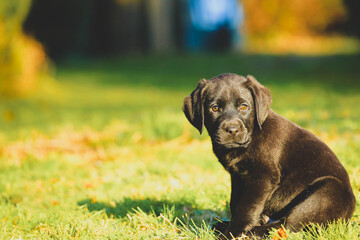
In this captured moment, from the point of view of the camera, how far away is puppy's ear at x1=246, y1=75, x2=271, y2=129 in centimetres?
366

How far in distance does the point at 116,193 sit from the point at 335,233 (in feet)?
8.61

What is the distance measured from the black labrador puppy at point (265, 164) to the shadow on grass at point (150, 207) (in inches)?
19.5

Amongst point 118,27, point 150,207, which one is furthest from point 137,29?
point 150,207

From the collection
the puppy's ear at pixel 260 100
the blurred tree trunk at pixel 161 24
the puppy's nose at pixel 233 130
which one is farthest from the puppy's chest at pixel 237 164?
the blurred tree trunk at pixel 161 24

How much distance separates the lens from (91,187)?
18.1ft

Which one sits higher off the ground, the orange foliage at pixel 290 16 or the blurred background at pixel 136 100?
the orange foliage at pixel 290 16

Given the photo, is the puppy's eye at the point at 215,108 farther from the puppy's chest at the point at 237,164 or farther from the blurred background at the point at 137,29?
the blurred background at the point at 137,29

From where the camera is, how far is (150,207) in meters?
4.38

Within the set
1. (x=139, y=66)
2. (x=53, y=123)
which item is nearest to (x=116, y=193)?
(x=53, y=123)

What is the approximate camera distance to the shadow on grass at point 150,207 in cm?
416

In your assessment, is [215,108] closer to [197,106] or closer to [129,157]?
[197,106]

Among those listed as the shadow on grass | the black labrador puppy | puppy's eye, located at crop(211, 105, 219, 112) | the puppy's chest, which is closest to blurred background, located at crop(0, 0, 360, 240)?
the shadow on grass

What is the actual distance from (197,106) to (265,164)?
80cm

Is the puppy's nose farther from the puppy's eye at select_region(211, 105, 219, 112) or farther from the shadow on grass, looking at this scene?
the shadow on grass
